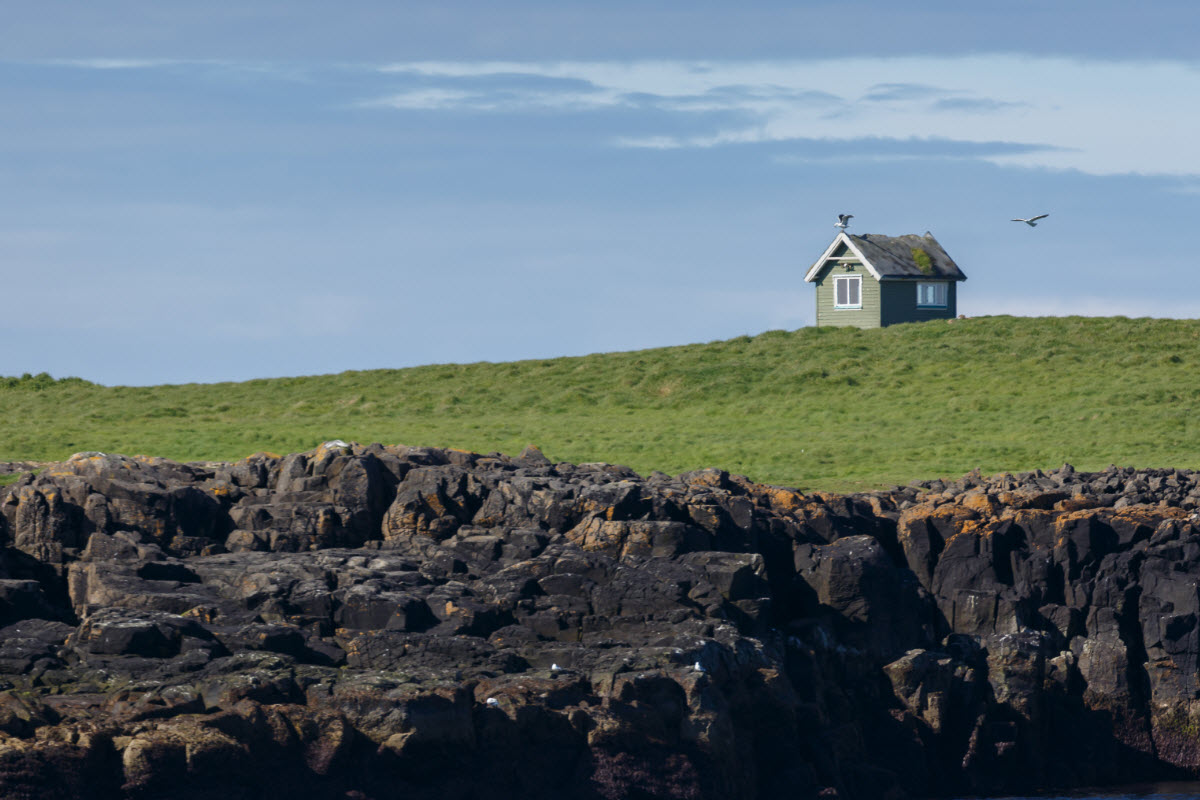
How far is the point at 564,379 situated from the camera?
236 feet

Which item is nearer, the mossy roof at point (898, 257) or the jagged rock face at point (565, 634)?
the jagged rock face at point (565, 634)

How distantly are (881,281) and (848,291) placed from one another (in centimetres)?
271

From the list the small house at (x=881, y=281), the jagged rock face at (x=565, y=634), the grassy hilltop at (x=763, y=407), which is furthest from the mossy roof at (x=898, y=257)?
the jagged rock face at (x=565, y=634)

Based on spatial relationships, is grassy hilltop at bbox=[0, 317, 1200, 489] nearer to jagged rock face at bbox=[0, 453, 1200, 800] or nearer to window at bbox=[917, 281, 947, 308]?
window at bbox=[917, 281, 947, 308]

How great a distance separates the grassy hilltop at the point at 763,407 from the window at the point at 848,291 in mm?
6881

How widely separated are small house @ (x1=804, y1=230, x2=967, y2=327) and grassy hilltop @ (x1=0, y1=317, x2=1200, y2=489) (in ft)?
21.7

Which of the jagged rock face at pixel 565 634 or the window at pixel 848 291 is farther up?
the window at pixel 848 291

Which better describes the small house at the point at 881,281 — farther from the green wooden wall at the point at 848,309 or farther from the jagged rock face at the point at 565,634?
the jagged rock face at the point at 565,634

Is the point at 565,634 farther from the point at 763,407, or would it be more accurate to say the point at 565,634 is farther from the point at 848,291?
the point at 848,291

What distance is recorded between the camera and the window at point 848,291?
3465 inches

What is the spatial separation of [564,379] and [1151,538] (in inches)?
1642

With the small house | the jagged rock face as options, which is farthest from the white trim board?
the jagged rock face

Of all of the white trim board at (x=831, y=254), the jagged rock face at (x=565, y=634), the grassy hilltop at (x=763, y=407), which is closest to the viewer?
the jagged rock face at (x=565, y=634)

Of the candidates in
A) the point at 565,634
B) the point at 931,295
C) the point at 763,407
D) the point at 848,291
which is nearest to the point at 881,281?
the point at 848,291
